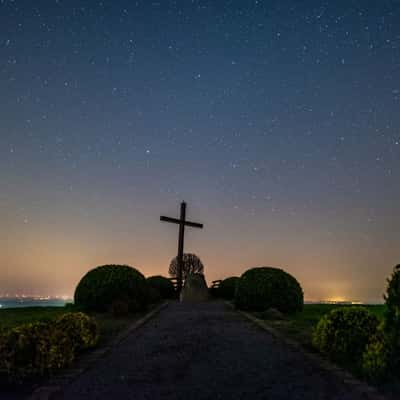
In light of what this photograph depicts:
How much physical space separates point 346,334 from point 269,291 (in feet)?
29.5

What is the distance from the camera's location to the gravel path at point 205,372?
5.66 meters

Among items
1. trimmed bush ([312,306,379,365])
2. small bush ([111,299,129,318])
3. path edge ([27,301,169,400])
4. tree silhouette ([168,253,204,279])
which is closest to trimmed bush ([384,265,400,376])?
trimmed bush ([312,306,379,365])

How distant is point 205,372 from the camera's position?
→ 6680mm

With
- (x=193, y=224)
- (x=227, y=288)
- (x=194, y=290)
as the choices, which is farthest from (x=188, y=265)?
(x=194, y=290)

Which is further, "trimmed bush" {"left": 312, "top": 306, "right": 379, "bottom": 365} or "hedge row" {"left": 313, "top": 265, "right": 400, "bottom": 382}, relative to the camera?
"trimmed bush" {"left": 312, "top": 306, "right": 379, "bottom": 365}

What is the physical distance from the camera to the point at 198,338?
980 centimetres

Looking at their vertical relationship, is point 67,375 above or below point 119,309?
below

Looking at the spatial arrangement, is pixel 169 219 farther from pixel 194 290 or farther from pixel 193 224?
pixel 194 290

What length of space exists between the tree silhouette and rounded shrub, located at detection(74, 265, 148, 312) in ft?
41.8

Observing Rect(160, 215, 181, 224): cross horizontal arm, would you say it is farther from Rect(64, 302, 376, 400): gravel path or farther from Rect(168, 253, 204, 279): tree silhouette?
Rect(64, 302, 376, 400): gravel path

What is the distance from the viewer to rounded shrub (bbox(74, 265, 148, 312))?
52.2ft

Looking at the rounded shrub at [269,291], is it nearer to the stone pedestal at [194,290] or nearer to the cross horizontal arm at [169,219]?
the stone pedestal at [194,290]

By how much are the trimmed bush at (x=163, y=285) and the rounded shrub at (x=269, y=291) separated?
382 inches

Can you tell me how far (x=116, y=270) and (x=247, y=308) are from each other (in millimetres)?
5695
